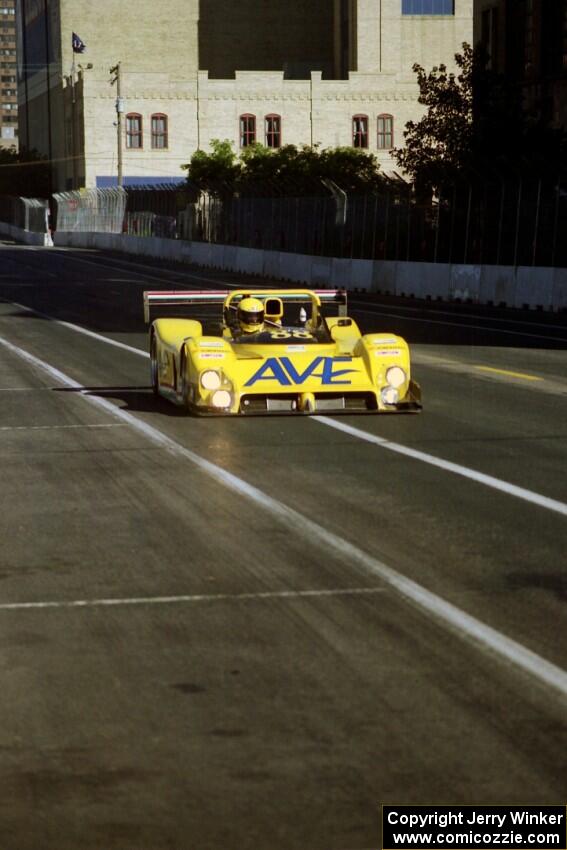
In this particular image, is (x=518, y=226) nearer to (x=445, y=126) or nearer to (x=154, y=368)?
(x=445, y=126)

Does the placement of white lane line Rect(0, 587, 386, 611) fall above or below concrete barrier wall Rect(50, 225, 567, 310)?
above

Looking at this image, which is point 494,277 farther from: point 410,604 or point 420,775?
point 420,775

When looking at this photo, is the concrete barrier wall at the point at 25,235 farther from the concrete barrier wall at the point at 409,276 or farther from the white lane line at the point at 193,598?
the white lane line at the point at 193,598

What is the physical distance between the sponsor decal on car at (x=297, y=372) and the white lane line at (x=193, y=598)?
7.08 m

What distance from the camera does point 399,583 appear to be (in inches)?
316

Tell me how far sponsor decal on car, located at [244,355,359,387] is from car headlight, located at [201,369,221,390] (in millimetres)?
280

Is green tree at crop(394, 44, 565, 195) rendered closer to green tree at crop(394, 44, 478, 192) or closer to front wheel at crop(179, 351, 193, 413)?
green tree at crop(394, 44, 478, 192)

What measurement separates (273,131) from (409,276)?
222 ft

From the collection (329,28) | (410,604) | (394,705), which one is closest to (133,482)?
(410,604)

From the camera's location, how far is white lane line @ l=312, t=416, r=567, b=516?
1038cm

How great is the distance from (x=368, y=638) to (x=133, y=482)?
4.64m

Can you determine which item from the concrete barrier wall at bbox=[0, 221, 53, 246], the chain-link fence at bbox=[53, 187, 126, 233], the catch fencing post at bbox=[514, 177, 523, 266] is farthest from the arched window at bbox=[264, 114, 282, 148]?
the catch fencing post at bbox=[514, 177, 523, 266]

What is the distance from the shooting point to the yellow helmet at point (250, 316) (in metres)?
16.1

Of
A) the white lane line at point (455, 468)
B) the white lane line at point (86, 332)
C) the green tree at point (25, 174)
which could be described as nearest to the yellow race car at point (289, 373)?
the white lane line at point (455, 468)
